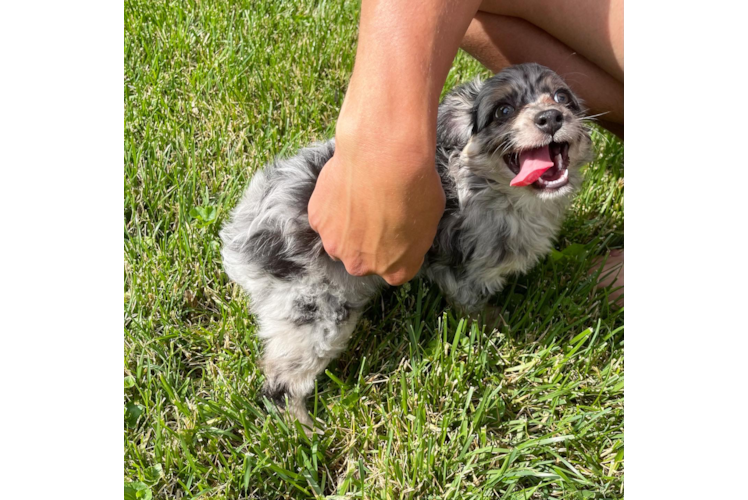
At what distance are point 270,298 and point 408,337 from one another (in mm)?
642

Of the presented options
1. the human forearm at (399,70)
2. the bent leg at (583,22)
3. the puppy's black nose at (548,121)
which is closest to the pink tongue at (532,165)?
the puppy's black nose at (548,121)

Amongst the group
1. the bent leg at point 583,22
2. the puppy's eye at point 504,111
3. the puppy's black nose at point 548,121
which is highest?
the bent leg at point 583,22

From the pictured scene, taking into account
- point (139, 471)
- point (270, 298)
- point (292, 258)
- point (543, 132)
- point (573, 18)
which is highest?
point (573, 18)

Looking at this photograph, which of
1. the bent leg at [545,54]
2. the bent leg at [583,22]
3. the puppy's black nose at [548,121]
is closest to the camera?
the puppy's black nose at [548,121]

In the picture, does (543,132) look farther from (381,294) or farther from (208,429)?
(208,429)

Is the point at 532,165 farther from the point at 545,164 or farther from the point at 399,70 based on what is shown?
the point at 399,70

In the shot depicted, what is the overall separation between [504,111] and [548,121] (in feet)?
A: 0.71

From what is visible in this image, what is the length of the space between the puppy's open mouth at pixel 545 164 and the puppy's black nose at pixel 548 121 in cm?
11

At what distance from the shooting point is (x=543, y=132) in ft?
6.96

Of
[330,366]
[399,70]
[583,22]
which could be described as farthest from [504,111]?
[330,366]

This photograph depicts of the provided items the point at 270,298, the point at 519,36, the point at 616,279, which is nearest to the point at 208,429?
the point at 270,298

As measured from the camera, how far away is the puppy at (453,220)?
222cm

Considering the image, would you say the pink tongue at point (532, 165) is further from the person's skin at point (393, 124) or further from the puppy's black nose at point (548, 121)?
the person's skin at point (393, 124)

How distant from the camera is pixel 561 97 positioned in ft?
7.61
